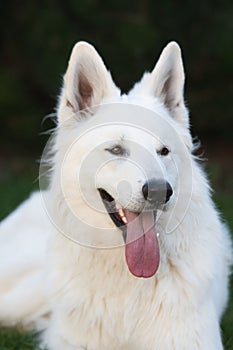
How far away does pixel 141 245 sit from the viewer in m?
4.18

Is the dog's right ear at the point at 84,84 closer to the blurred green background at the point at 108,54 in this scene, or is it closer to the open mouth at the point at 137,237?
the open mouth at the point at 137,237

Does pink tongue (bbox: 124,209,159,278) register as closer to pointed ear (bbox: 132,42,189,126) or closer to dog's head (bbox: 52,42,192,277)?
dog's head (bbox: 52,42,192,277)

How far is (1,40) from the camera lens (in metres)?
13.3

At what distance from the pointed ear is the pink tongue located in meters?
0.77

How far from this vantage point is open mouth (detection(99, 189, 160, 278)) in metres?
4.13

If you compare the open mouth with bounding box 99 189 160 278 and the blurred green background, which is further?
the blurred green background

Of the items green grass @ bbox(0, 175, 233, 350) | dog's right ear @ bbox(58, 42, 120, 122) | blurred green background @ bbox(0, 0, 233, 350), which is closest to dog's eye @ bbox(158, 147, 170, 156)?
dog's right ear @ bbox(58, 42, 120, 122)

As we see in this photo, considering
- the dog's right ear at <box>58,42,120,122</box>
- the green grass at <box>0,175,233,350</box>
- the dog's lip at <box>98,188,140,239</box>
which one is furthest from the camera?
the green grass at <box>0,175,233,350</box>

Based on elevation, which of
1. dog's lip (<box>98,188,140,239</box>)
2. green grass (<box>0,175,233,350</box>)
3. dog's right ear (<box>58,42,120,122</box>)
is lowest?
green grass (<box>0,175,233,350</box>)

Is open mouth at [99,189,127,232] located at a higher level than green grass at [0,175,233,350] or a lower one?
higher

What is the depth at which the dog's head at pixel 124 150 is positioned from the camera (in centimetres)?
407

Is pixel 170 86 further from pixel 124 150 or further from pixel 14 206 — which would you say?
pixel 14 206

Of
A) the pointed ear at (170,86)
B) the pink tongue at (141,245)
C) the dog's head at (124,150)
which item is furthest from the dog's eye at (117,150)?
the pointed ear at (170,86)

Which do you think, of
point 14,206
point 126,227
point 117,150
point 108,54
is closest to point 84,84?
point 117,150
